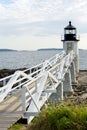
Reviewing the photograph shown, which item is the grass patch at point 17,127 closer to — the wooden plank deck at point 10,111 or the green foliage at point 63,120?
the wooden plank deck at point 10,111

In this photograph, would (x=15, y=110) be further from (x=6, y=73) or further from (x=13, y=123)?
(x=6, y=73)

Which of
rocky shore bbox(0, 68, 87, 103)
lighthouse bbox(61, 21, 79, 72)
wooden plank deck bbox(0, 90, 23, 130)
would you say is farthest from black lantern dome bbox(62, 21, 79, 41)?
wooden plank deck bbox(0, 90, 23, 130)

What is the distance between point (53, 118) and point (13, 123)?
5.18 ft

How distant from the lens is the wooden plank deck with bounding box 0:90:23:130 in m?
8.05

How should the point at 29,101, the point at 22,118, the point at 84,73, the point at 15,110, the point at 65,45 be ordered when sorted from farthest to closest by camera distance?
1. the point at 84,73
2. the point at 65,45
3. the point at 29,101
4. the point at 15,110
5. the point at 22,118

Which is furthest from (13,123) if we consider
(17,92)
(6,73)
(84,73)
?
(6,73)

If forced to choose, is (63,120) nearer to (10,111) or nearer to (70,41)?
(10,111)

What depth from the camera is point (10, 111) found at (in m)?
9.38

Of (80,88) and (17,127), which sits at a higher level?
(17,127)

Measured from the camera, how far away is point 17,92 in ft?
40.9

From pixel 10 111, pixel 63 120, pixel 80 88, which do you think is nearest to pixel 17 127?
pixel 10 111

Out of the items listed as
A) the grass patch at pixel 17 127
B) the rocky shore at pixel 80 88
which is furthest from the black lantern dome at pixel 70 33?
the grass patch at pixel 17 127

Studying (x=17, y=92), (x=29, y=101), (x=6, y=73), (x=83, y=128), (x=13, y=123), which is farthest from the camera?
(x=6, y=73)

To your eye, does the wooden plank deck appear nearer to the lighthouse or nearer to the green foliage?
the green foliage
